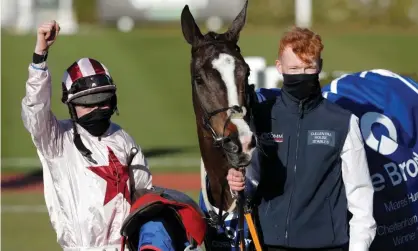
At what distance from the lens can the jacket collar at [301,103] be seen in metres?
3.94

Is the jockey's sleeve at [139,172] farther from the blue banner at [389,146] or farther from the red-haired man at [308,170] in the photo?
the blue banner at [389,146]

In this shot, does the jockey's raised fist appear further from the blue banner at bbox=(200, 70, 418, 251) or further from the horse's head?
the blue banner at bbox=(200, 70, 418, 251)

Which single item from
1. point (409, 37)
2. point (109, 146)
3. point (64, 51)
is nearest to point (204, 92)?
point (109, 146)

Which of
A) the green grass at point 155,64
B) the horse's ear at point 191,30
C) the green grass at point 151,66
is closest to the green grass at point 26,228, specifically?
the green grass at point 151,66

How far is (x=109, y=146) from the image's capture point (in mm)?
4129

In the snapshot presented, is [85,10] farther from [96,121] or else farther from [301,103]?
[301,103]

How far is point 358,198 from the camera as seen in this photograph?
3797 millimetres

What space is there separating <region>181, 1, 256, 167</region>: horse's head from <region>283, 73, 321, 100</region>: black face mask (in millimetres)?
182

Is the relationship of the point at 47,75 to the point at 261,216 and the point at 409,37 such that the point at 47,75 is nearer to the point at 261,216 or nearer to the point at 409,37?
the point at 261,216

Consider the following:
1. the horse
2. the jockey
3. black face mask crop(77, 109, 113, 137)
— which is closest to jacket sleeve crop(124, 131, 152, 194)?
the jockey

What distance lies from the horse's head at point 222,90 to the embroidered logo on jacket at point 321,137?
0.96 feet

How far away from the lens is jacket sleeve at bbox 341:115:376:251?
12.4ft

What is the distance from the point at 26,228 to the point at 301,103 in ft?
18.8

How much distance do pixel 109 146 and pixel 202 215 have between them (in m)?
0.51
